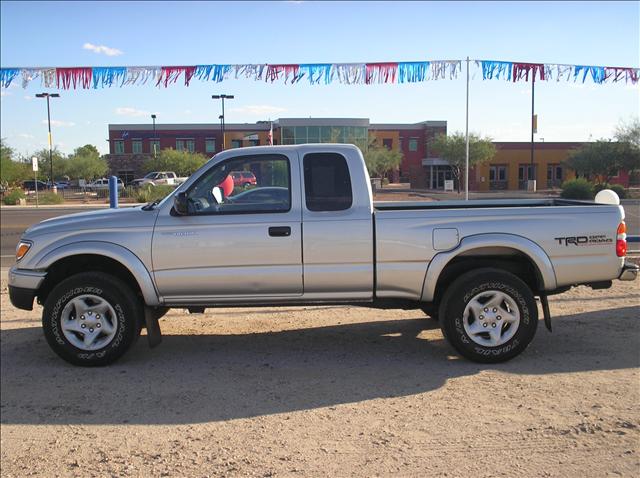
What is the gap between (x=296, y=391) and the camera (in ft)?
15.6

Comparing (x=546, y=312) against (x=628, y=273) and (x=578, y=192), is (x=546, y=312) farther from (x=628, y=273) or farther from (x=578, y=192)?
(x=578, y=192)

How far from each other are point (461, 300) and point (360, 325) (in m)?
1.72

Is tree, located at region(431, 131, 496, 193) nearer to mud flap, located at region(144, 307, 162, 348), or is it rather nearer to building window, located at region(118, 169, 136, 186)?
building window, located at region(118, 169, 136, 186)

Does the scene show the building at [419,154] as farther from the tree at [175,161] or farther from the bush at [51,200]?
the bush at [51,200]

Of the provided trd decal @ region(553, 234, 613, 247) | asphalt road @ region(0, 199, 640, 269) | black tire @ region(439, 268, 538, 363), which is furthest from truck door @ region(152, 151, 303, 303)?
asphalt road @ region(0, 199, 640, 269)

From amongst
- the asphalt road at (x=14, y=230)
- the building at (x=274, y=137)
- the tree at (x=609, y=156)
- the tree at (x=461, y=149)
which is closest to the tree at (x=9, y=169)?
the building at (x=274, y=137)

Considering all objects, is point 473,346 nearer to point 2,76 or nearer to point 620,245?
point 620,245

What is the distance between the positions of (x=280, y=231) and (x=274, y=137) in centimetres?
1077

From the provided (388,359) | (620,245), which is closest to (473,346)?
(388,359)

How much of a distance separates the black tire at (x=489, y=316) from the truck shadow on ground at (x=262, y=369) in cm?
13

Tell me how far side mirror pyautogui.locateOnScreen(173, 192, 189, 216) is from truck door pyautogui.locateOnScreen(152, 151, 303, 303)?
1.5 inches

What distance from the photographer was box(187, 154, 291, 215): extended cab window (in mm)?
5484

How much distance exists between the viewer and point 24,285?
5.51 metres

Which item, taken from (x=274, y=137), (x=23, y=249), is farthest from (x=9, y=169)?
(x=23, y=249)
